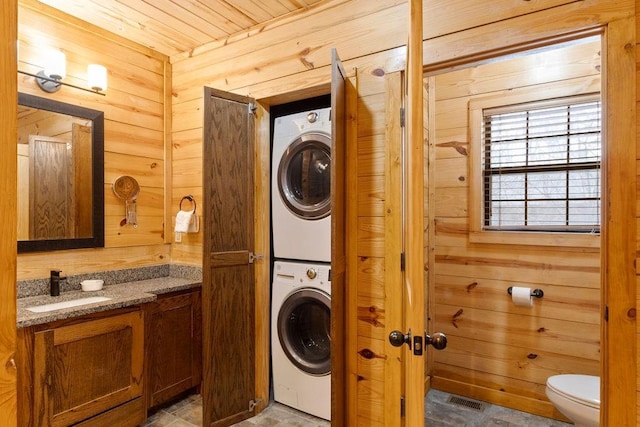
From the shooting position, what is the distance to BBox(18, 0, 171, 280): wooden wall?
2.26m

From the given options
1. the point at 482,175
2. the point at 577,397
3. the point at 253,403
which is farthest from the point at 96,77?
the point at 577,397

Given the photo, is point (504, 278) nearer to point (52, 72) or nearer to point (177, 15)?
point (177, 15)

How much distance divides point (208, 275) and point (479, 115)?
A: 2.24 meters

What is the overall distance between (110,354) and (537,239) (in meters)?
2.82

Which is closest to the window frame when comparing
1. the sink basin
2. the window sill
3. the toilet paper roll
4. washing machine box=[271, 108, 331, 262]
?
the window sill

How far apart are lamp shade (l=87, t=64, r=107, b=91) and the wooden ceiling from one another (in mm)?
327

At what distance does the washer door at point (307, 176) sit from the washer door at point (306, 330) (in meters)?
0.56

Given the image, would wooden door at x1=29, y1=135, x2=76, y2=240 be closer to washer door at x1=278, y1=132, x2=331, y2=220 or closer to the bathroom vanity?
the bathroom vanity

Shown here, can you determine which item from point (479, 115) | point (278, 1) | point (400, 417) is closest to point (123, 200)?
point (278, 1)

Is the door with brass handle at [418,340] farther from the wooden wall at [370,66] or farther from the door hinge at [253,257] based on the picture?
the door hinge at [253,257]

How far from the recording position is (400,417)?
1954 mm

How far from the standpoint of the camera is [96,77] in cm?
247

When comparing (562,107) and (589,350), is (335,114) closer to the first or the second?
(562,107)

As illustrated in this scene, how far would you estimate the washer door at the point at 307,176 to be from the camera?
240 centimetres
